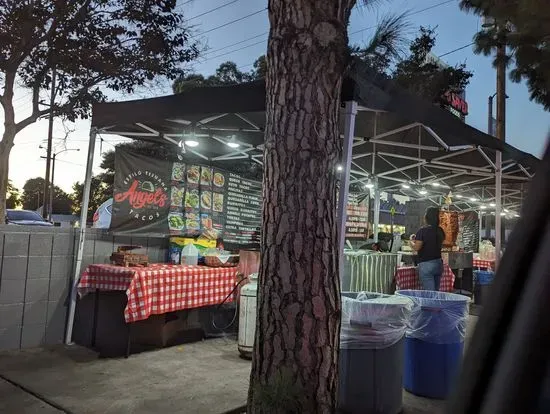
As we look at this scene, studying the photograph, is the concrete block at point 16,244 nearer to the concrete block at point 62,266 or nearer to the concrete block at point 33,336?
the concrete block at point 62,266

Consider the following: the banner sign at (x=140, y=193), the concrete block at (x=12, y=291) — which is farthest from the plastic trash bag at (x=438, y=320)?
the concrete block at (x=12, y=291)

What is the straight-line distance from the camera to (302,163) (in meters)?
3.14

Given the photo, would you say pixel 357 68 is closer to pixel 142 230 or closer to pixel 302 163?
pixel 302 163

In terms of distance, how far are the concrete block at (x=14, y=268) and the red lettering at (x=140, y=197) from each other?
143 centimetres

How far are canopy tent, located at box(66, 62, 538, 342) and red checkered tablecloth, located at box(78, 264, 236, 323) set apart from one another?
1.51ft

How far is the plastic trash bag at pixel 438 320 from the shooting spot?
176 inches

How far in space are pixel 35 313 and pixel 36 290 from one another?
28 cm

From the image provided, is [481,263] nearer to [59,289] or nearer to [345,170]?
[345,170]

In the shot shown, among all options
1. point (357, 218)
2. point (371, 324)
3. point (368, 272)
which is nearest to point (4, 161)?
point (357, 218)

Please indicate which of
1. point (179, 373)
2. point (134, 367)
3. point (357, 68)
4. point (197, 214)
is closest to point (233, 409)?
point (179, 373)

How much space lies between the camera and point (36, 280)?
562 centimetres

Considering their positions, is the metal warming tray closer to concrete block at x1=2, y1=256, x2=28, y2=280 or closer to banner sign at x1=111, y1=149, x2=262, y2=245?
banner sign at x1=111, y1=149, x2=262, y2=245

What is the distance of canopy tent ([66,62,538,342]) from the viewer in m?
4.23

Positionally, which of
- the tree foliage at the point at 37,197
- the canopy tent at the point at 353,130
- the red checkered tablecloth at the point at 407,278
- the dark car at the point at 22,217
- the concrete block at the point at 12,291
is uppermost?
the tree foliage at the point at 37,197
